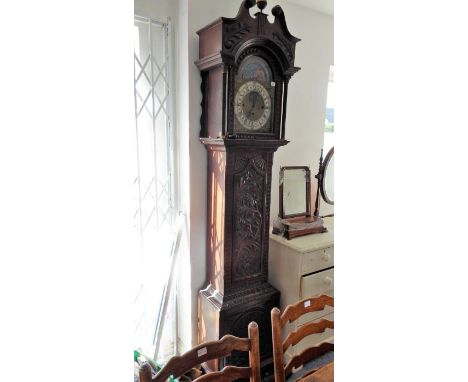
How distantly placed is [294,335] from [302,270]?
1.89ft

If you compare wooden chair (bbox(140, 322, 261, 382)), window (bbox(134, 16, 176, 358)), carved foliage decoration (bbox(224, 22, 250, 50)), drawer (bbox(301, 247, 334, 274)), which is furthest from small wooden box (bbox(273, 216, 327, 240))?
carved foliage decoration (bbox(224, 22, 250, 50))

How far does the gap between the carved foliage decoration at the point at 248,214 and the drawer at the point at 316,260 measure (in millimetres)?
244

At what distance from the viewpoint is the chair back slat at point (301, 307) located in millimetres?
1088

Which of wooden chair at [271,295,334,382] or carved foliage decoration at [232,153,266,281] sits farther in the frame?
carved foliage decoration at [232,153,266,281]

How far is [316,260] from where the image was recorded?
168cm

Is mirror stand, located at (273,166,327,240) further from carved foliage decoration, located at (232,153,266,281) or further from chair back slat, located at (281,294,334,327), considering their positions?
chair back slat, located at (281,294,334,327)

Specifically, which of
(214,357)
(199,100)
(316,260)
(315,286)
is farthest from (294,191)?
(214,357)

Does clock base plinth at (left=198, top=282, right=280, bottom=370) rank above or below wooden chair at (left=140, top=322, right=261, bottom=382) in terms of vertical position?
below

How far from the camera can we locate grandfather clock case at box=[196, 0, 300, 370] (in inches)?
53.0

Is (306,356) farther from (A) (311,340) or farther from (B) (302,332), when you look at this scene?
(A) (311,340)

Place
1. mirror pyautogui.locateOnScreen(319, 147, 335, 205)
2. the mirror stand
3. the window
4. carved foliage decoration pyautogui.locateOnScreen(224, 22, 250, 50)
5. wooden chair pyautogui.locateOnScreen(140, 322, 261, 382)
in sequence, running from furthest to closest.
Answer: mirror pyautogui.locateOnScreen(319, 147, 335, 205)
the mirror stand
the window
carved foliage decoration pyautogui.locateOnScreen(224, 22, 250, 50)
wooden chair pyautogui.locateOnScreen(140, 322, 261, 382)
